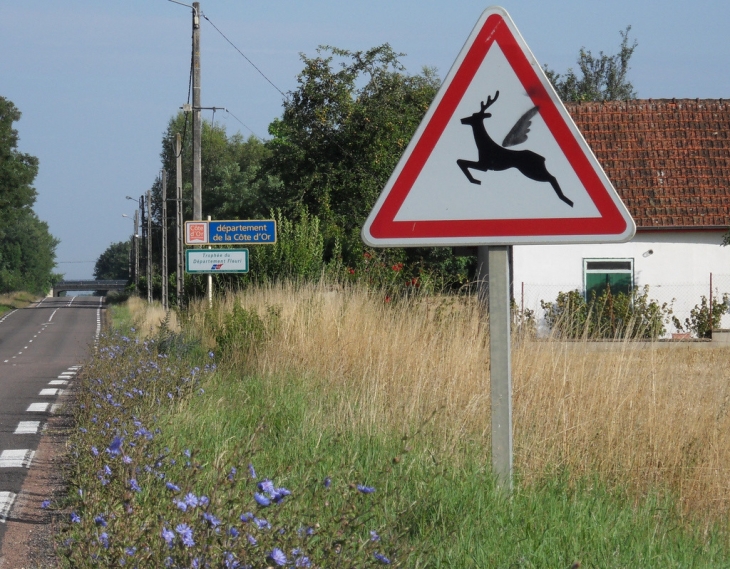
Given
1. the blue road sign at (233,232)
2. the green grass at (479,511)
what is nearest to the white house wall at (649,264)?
the blue road sign at (233,232)

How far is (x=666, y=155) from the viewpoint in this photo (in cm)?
2550

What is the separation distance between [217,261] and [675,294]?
41.5ft

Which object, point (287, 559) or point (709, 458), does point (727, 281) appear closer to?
point (709, 458)

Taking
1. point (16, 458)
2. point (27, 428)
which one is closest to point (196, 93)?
point (27, 428)

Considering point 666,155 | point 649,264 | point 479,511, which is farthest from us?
point 666,155

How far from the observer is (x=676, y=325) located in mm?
22047

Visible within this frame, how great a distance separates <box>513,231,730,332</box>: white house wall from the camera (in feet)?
78.5

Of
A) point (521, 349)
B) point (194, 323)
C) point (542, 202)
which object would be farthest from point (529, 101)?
point (194, 323)

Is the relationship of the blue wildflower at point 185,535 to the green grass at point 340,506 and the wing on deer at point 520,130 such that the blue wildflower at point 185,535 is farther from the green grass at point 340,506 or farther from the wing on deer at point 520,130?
the wing on deer at point 520,130

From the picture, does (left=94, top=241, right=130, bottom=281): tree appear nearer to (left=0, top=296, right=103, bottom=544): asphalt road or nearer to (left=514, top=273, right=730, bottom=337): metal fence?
(left=0, top=296, right=103, bottom=544): asphalt road

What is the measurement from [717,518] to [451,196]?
8.07 feet

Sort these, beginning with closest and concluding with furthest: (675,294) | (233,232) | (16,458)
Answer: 1. (16,458)
2. (233,232)
3. (675,294)

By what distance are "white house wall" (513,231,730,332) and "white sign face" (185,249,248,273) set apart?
946 cm

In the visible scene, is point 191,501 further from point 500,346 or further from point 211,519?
point 500,346
